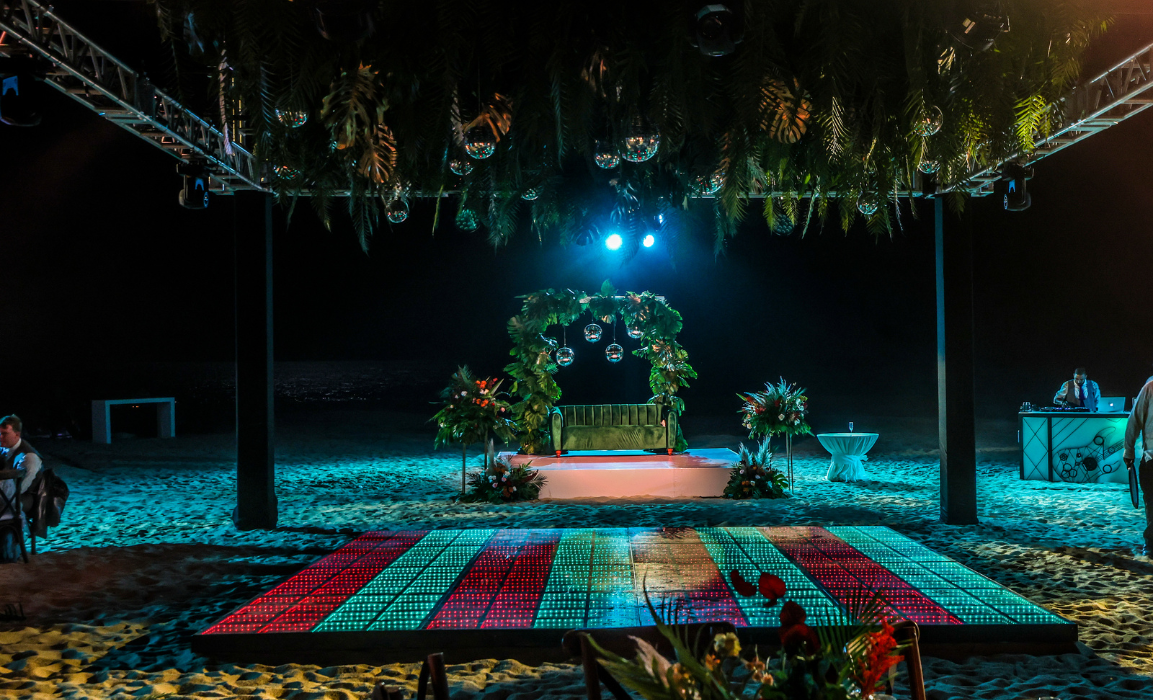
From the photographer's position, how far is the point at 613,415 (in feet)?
41.7

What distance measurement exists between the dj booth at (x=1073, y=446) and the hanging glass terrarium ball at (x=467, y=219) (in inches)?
465

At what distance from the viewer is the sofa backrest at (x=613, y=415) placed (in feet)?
41.5

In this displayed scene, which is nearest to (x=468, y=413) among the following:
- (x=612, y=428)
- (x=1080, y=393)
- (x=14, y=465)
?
(x=612, y=428)

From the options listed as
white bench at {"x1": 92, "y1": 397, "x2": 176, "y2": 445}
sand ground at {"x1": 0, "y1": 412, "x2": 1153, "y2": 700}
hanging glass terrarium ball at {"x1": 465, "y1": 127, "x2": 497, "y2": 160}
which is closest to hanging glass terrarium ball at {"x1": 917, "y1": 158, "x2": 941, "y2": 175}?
hanging glass terrarium ball at {"x1": 465, "y1": 127, "x2": 497, "y2": 160}

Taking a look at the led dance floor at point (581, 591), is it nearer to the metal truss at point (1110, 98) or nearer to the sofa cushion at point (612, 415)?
the metal truss at point (1110, 98)

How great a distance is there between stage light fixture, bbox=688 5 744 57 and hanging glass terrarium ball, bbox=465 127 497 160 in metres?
0.37

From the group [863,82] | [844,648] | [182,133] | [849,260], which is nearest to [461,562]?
[182,133]

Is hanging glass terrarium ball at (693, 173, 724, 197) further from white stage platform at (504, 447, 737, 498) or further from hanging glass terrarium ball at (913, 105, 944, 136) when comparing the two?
white stage platform at (504, 447, 737, 498)

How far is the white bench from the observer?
1659 cm

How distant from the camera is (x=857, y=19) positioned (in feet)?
4.16

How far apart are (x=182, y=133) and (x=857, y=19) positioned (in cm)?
584

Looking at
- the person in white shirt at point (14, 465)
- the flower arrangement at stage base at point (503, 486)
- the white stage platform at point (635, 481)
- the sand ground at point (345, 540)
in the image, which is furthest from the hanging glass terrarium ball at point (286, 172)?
the white stage platform at point (635, 481)

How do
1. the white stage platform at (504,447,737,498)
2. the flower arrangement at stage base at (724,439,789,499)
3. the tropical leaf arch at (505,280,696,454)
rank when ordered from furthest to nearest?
1. the tropical leaf arch at (505,280,696,454)
2. the white stage platform at (504,447,737,498)
3. the flower arrangement at stage base at (724,439,789,499)

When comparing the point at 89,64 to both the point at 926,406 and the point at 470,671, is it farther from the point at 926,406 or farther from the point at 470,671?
the point at 926,406
